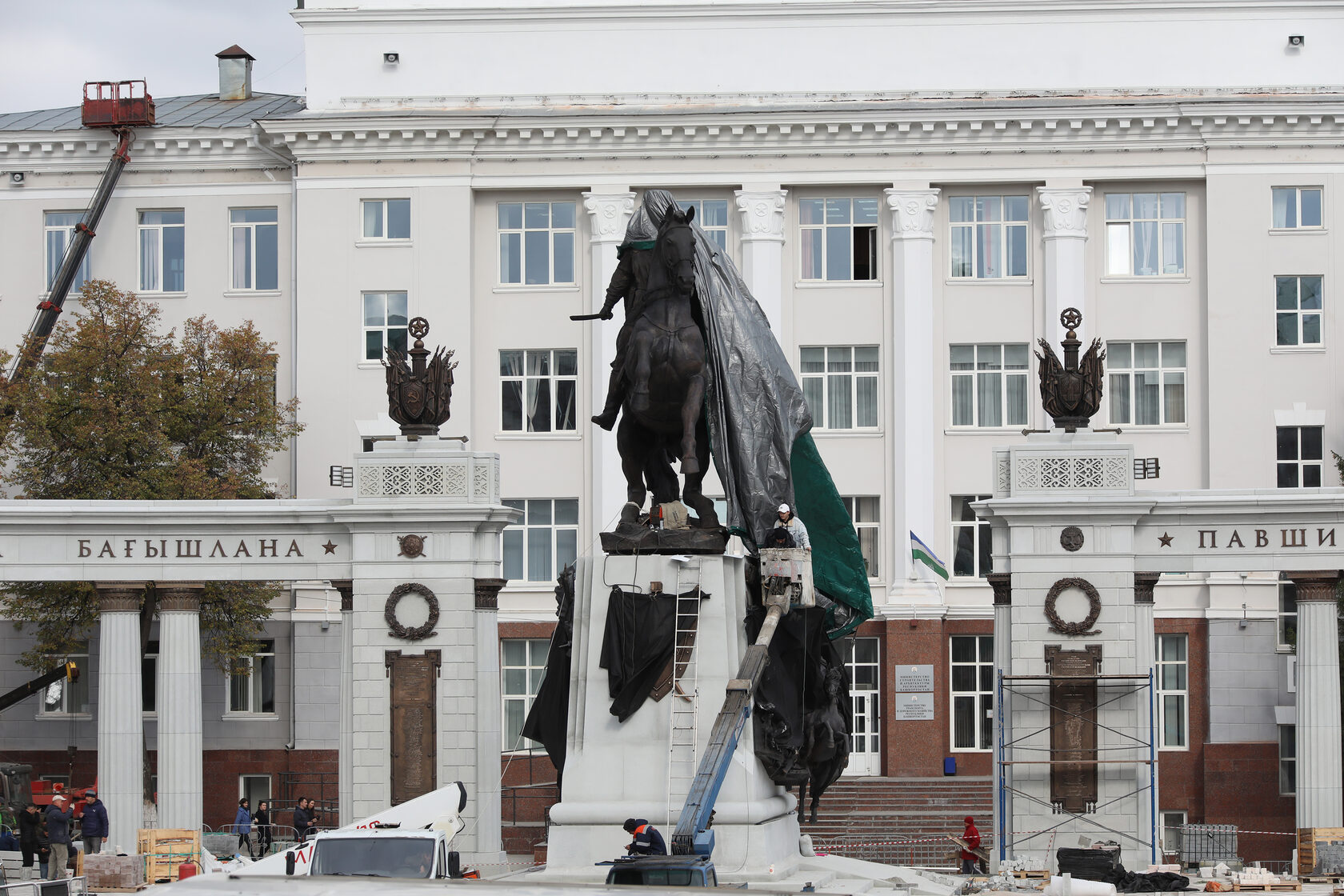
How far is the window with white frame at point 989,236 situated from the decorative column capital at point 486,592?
70.1 ft

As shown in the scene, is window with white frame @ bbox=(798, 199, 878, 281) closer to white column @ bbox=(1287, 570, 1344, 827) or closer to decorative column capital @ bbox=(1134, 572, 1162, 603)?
decorative column capital @ bbox=(1134, 572, 1162, 603)

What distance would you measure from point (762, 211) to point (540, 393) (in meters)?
7.10

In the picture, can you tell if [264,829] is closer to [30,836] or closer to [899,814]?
[30,836]

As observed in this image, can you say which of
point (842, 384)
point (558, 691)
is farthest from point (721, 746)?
point (842, 384)

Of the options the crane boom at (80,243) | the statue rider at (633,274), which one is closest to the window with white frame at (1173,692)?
the crane boom at (80,243)

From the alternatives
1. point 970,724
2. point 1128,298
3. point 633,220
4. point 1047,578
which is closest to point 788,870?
point 633,220

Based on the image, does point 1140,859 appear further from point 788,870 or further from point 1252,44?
point 1252,44

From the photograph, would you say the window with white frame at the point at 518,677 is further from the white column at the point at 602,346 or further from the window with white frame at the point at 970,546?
the window with white frame at the point at 970,546

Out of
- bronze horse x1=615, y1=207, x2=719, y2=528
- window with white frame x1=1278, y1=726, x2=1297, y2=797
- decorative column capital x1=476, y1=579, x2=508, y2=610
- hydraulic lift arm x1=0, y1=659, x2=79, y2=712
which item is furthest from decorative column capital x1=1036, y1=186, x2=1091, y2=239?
bronze horse x1=615, y1=207, x2=719, y2=528

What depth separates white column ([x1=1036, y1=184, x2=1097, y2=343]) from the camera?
52094 mm

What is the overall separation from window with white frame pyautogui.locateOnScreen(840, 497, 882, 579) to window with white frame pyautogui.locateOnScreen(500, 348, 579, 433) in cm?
723

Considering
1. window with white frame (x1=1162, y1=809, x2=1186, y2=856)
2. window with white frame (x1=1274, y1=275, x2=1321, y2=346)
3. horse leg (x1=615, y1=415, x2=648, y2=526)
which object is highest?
window with white frame (x1=1274, y1=275, x2=1321, y2=346)

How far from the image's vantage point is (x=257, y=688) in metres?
52.5

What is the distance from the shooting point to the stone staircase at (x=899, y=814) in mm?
43031
